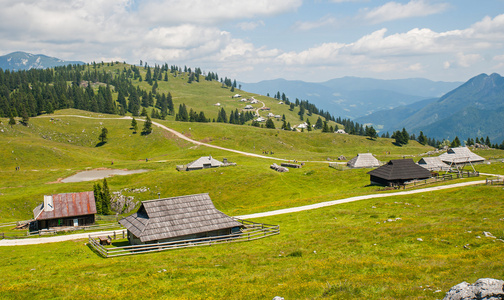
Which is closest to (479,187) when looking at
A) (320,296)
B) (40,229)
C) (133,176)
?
(320,296)

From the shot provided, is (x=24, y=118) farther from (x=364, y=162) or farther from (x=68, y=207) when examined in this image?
(x=364, y=162)

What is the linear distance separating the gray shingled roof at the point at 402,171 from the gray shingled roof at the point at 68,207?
58187 mm

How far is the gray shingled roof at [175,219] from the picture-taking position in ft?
114

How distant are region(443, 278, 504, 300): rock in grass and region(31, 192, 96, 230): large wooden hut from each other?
59.0 meters

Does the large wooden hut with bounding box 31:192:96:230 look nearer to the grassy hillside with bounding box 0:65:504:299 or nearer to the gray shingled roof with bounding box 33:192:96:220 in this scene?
the gray shingled roof with bounding box 33:192:96:220

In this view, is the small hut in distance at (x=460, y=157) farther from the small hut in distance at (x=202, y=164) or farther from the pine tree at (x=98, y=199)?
the pine tree at (x=98, y=199)

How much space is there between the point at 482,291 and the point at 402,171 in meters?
59.2

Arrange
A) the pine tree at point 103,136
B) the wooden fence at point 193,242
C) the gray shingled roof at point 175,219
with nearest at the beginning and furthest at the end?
1. the wooden fence at point 193,242
2. the gray shingled roof at point 175,219
3. the pine tree at point 103,136

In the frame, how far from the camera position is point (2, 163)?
11031cm

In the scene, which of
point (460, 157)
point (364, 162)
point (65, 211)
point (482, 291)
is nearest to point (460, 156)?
point (460, 157)

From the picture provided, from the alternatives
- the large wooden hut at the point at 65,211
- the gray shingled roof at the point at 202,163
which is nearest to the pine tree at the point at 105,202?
the large wooden hut at the point at 65,211

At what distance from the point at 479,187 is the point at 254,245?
38.9 metres

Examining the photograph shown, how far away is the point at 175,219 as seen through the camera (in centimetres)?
3647

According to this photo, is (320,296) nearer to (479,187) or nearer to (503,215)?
(503,215)
